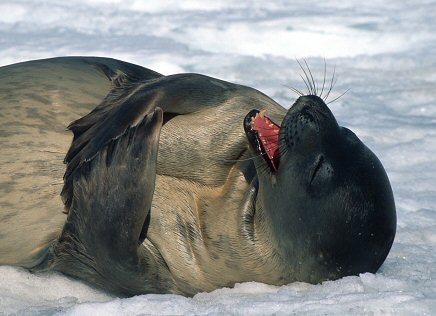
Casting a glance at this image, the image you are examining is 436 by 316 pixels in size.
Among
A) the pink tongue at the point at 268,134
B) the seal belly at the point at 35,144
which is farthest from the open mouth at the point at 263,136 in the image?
the seal belly at the point at 35,144

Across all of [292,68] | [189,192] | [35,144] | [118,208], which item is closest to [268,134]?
[189,192]

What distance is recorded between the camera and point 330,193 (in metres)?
3.25

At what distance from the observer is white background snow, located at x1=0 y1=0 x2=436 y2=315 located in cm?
314

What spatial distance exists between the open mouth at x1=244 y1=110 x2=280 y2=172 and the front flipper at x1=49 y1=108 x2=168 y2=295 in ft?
1.19

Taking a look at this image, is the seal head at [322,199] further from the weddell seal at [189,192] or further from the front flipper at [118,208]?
the front flipper at [118,208]

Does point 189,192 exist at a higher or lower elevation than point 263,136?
lower

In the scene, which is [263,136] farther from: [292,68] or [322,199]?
[292,68]

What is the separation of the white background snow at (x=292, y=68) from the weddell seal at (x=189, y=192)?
92mm

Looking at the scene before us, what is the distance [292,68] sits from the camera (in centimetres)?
766

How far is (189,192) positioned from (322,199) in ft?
1.90

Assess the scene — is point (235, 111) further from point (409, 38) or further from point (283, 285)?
point (409, 38)

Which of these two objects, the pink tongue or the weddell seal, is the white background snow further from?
the pink tongue

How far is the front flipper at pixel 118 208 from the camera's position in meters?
3.19

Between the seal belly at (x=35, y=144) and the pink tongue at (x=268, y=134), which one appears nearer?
the pink tongue at (x=268, y=134)
